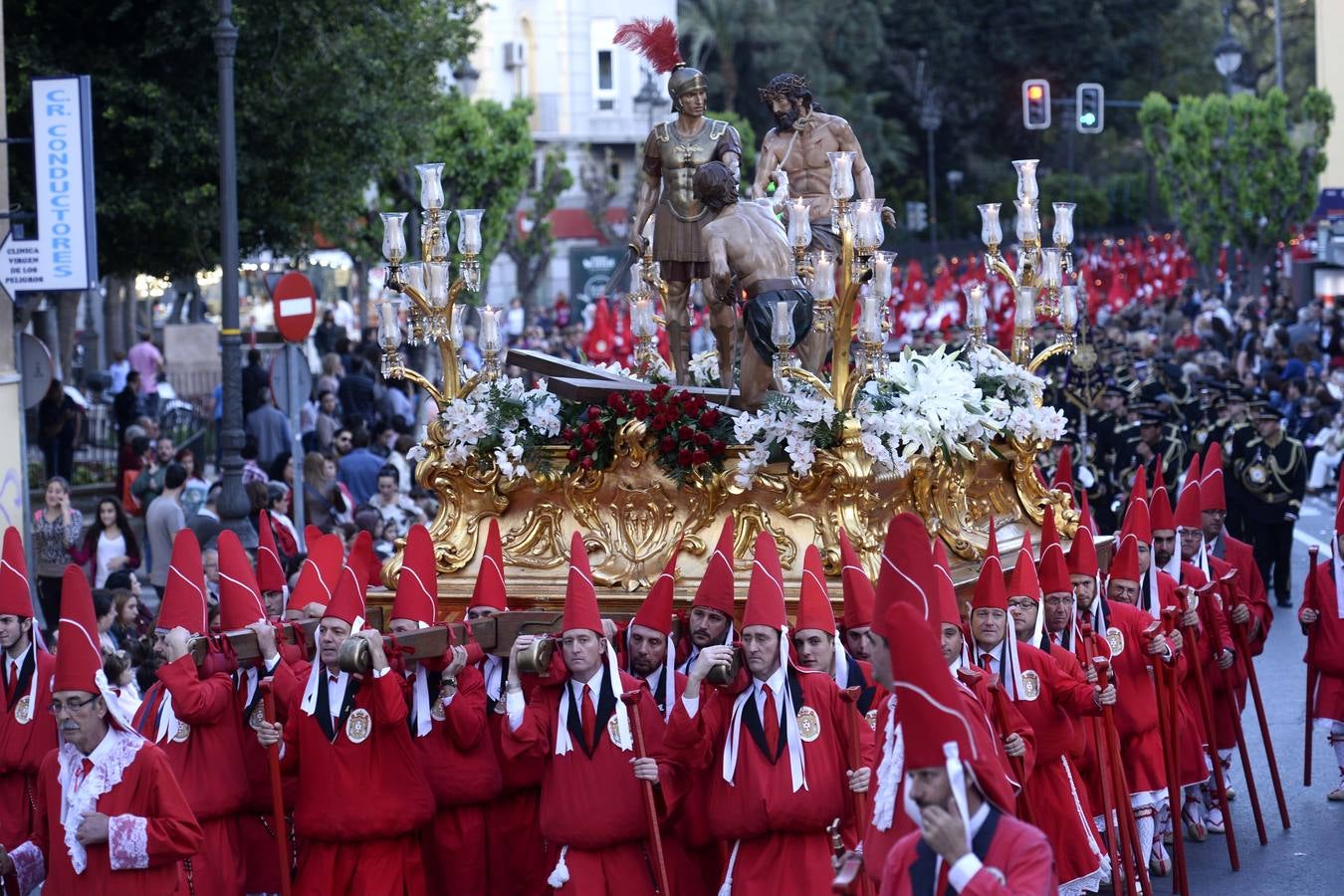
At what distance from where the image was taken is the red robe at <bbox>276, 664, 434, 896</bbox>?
355 inches

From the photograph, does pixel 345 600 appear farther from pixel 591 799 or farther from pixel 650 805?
pixel 650 805

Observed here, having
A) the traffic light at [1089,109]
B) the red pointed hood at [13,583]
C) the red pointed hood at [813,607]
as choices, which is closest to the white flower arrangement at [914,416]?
the red pointed hood at [813,607]

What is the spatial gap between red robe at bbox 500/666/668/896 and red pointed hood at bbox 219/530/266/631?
136 centimetres

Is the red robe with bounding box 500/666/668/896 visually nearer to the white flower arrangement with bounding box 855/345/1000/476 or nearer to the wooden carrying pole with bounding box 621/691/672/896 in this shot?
the wooden carrying pole with bounding box 621/691/672/896

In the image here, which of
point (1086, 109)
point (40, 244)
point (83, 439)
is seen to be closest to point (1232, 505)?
point (40, 244)

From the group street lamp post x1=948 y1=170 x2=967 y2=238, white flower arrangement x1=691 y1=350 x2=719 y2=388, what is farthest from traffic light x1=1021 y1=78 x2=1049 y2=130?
street lamp post x1=948 y1=170 x2=967 y2=238

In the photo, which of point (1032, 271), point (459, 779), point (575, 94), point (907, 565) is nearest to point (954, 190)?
point (575, 94)

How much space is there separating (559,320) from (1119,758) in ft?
115

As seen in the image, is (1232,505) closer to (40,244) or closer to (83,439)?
(40,244)

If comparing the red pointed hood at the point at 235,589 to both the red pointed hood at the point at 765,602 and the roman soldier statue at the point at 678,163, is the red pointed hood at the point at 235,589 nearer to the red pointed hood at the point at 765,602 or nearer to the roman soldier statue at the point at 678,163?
the red pointed hood at the point at 765,602

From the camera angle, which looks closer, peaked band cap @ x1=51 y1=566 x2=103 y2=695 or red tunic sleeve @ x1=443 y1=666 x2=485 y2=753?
peaked band cap @ x1=51 y1=566 x2=103 y2=695

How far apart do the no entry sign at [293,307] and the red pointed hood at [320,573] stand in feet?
22.7

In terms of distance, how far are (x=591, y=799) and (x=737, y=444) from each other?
243 cm

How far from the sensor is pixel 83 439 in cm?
2492
